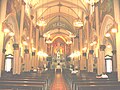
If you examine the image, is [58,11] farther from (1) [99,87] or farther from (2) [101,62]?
(1) [99,87]

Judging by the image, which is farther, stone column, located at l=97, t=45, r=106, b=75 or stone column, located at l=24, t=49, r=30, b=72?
stone column, located at l=24, t=49, r=30, b=72

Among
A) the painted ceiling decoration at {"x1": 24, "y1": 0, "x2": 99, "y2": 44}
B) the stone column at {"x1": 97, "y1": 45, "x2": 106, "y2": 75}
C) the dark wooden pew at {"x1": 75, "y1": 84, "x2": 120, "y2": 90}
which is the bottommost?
the dark wooden pew at {"x1": 75, "y1": 84, "x2": 120, "y2": 90}

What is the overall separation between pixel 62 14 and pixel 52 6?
4812 mm

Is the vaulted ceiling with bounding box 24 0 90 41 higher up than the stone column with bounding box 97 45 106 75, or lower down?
higher up

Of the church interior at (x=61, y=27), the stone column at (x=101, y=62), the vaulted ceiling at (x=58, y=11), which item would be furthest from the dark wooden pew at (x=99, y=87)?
the vaulted ceiling at (x=58, y=11)

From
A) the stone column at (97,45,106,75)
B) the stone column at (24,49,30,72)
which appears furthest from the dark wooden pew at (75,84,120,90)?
the stone column at (24,49,30,72)

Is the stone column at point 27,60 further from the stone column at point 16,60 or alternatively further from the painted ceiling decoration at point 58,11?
the stone column at point 16,60

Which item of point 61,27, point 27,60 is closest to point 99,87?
point 27,60

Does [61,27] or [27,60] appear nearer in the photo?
[27,60]

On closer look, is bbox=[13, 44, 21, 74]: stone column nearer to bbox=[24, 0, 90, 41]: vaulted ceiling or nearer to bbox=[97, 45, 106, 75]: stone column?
bbox=[24, 0, 90, 41]: vaulted ceiling

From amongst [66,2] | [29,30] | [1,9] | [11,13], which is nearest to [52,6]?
[66,2]

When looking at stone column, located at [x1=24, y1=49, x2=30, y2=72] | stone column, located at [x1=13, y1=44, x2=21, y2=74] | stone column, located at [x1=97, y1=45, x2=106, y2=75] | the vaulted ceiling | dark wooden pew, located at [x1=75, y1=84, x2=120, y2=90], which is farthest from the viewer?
the vaulted ceiling

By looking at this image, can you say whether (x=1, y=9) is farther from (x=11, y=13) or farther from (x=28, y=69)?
(x=28, y=69)

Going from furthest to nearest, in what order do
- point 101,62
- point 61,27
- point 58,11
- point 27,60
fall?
point 61,27 → point 58,11 → point 27,60 → point 101,62
